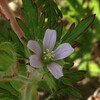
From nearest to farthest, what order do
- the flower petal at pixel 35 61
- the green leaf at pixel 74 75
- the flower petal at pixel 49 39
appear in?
the flower petal at pixel 35 61 → the flower petal at pixel 49 39 → the green leaf at pixel 74 75

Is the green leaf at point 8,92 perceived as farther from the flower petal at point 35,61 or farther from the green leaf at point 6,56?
the flower petal at point 35,61

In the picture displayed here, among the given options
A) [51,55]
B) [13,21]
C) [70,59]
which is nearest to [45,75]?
[51,55]

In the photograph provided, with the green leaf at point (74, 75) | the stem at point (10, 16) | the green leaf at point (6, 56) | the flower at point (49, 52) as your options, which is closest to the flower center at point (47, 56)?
the flower at point (49, 52)

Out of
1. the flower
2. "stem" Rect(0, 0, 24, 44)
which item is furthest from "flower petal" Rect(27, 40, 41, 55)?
"stem" Rect(0, 0, 24, 44)

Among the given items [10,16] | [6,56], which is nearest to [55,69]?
[6,56]

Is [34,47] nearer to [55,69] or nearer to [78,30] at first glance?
[55,69]

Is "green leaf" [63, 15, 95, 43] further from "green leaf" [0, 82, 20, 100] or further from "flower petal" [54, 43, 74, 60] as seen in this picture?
"green leaf" [0, 82, 20, 100]
